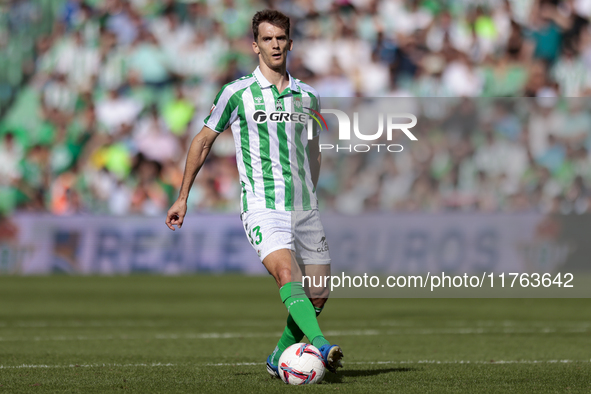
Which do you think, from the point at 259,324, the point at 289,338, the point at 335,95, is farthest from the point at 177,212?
the point at 335,95

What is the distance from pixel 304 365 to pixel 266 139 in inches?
49.3

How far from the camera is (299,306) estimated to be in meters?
4.66

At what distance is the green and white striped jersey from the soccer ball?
0.78 m

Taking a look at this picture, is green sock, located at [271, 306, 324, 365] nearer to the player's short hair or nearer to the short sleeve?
the short sleeve

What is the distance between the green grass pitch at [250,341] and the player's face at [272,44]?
69.7 inches

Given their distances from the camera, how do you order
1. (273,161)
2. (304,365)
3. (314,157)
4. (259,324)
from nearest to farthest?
1. (304,365)
2. (273,161)
3. (314,157)
4. (259,324)

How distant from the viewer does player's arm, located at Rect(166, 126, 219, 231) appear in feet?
15.8

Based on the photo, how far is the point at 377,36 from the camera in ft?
54.6

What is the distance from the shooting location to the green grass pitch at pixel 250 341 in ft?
16.1

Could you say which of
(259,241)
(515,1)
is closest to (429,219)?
(515,1)

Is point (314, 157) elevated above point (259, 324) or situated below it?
above

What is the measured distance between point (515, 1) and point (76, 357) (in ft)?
41.1

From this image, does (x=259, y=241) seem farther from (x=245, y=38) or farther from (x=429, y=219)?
(x=245, y=38)

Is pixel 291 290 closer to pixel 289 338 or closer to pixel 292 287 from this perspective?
pixel 292 287
